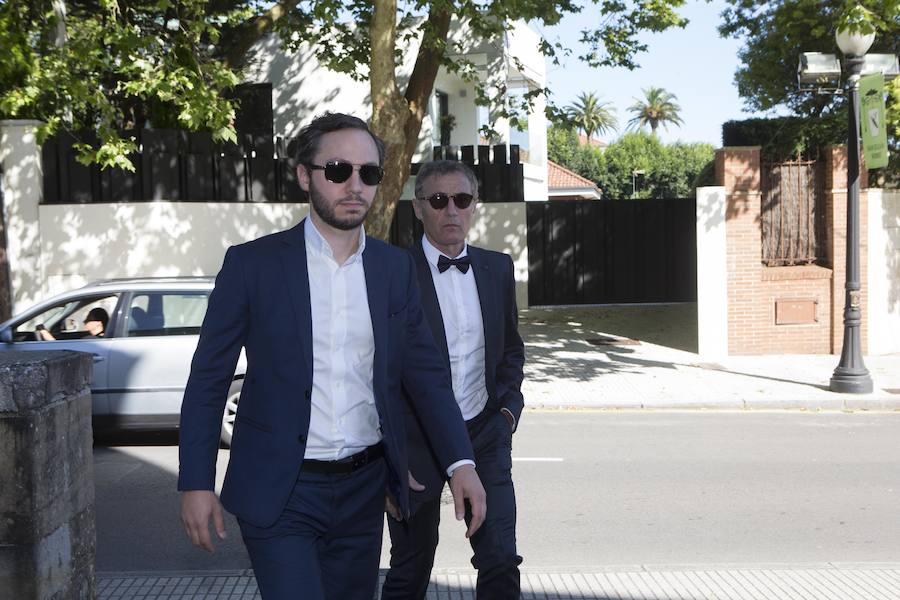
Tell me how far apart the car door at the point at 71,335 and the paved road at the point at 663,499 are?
25.1 inches

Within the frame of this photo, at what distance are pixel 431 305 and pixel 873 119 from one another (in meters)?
10.5

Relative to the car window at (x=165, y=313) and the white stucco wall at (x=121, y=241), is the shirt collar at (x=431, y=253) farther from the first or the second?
the white stucco wall at (x=121, y=241)

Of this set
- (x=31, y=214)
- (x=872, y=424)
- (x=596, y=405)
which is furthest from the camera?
(x=31, y=214)

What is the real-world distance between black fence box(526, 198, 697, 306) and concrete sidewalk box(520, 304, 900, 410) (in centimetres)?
196

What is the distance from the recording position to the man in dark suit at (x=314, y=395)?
2.98 m

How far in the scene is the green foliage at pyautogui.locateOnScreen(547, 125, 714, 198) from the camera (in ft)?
255

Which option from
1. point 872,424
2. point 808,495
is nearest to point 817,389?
point 872,424

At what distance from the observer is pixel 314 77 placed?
23.8 meters

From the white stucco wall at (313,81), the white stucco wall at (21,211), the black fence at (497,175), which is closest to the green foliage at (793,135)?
the black fence at (497,175)

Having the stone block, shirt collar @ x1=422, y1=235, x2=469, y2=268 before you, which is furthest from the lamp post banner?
the stone block

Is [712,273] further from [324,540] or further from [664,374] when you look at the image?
[324,540]

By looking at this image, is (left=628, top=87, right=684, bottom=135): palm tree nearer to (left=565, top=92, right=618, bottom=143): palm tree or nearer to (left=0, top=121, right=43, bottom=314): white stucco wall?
(left=565, top=92, right=618, bottom=143): palm tree

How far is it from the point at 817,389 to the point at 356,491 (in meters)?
11.2

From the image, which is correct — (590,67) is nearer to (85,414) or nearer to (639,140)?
(85,414)
